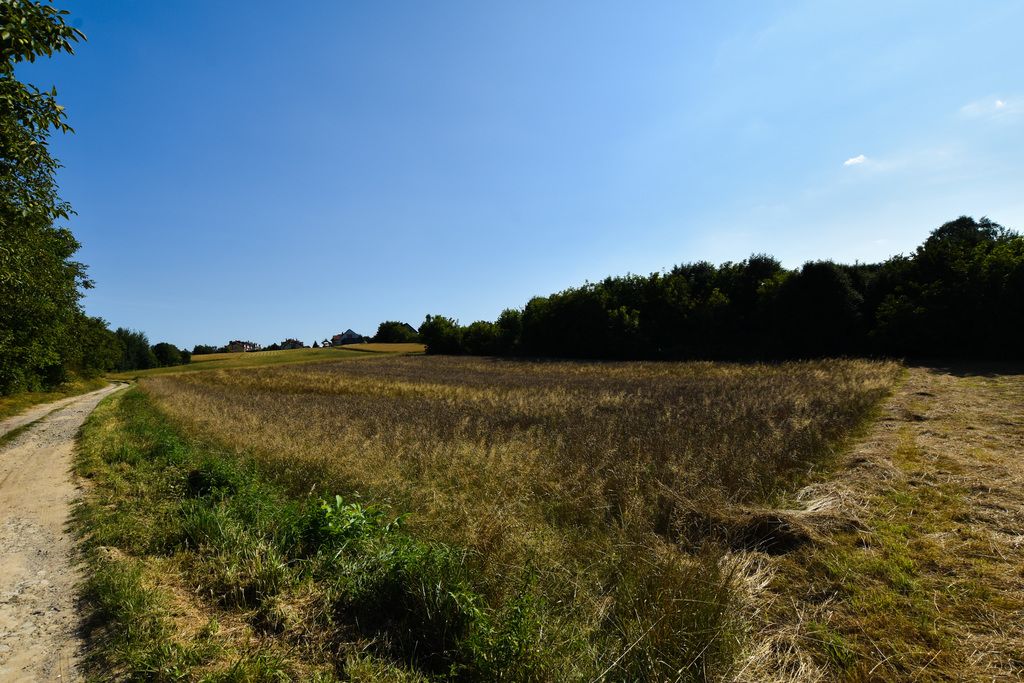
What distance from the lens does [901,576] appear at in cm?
436

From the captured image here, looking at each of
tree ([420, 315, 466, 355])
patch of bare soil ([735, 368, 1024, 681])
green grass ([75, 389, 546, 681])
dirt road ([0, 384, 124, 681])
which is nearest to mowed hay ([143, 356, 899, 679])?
green grass ([75, 389, 546, 681])

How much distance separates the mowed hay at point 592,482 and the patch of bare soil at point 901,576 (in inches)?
22.0

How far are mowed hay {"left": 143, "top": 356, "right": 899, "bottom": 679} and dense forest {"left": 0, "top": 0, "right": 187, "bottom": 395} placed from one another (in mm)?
5992

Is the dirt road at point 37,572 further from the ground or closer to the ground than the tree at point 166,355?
closer to the ground

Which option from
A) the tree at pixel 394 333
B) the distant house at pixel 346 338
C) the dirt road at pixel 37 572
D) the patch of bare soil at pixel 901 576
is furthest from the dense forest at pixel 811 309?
the distant house at pixel 346 338

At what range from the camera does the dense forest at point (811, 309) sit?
92.4ft

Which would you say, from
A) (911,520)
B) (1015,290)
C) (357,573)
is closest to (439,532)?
(357,573)

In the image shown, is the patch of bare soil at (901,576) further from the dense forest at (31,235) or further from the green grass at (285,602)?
the dense forest at (31,235)

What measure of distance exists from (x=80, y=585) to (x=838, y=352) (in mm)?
45722

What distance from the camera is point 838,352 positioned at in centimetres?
3709

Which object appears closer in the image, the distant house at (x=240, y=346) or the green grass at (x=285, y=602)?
the green grass at (x=285, y=602)

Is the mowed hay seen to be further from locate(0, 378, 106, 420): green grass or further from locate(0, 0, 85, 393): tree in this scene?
locate(0, 378, 106, 420): green grass

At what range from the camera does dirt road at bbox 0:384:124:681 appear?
3.47 metres

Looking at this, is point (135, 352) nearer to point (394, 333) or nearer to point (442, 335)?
point (394, 333)
